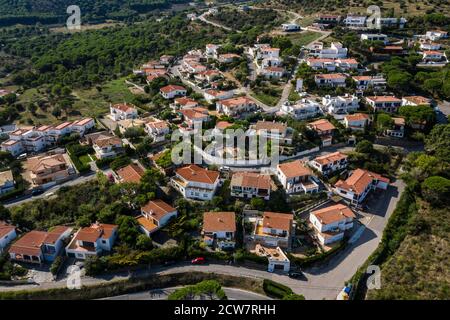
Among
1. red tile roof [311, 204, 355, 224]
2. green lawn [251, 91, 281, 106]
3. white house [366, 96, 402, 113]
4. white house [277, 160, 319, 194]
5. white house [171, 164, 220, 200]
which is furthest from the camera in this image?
green lawn [251, 91, 281, 106]

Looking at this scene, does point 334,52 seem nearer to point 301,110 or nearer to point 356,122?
point 301,110

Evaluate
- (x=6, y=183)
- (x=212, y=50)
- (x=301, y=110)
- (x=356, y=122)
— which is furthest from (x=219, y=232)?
(x=212, y=50)

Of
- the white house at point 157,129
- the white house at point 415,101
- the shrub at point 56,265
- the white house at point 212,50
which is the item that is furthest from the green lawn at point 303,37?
the shrub at point 56,265

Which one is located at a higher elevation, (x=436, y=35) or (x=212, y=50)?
(x=436, y=35)

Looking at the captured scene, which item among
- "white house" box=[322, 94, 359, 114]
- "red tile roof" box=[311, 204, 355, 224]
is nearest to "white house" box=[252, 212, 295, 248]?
"red tile roof" box=[311, 204, 355, 224]

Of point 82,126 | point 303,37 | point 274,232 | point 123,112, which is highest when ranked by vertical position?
point 303,37

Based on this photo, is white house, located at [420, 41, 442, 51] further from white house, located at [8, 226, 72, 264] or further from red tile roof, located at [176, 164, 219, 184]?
white house, located at [8, 226, 72, 264]

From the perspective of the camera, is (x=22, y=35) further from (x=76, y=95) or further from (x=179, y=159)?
(x=179, y=159)

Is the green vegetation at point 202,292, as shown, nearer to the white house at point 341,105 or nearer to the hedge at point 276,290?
the hedge at point 276,290
